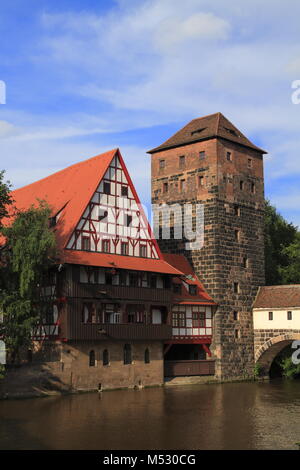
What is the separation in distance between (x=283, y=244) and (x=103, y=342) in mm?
34649

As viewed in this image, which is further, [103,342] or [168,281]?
[168,281]

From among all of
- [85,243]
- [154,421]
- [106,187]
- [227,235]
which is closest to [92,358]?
[85,243]

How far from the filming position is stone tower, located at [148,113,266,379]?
54.9 m

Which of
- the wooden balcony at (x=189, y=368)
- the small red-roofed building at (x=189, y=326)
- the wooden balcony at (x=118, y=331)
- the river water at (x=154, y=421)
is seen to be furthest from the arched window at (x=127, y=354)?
the wooden balcony at (x=189, y=368)

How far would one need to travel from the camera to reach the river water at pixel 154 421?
25297 mm

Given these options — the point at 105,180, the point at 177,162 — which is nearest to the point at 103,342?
the point at 105,180

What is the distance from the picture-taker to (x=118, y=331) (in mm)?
45875

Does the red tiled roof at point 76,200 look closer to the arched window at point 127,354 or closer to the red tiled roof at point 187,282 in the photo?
the red tiled roof at point 187,282

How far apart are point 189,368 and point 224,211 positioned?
14081 mm

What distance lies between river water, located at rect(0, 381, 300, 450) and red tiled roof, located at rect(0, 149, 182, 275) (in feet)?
30.7

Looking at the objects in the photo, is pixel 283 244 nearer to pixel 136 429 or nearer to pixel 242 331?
pixel 242 331

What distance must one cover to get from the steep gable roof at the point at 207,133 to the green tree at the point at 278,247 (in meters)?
13.6

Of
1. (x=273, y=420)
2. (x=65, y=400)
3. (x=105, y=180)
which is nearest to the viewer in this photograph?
(x=273, y=420)

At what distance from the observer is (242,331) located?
184 feet
